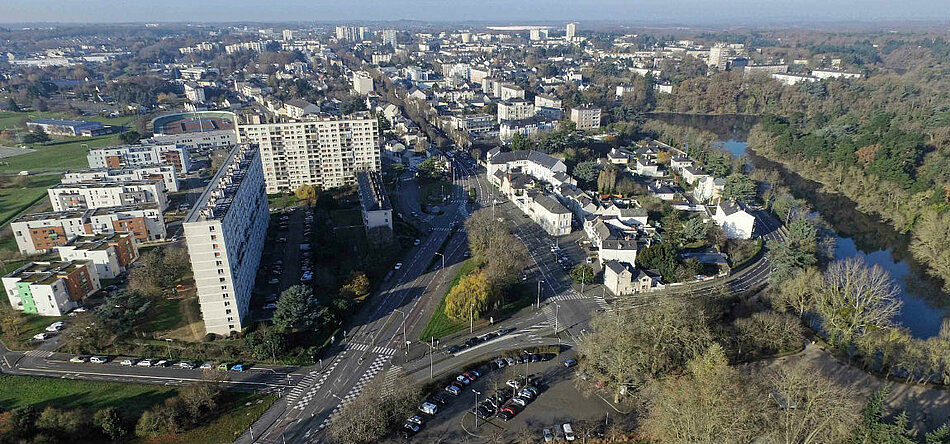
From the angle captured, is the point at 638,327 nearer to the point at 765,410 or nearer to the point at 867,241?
the point at 765,410

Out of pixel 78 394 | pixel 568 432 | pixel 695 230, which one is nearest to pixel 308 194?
pixel 78 394

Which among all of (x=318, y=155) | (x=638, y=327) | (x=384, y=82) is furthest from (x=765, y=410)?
(x=384, y=82)

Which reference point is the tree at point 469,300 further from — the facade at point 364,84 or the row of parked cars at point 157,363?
the facade at point 364,84

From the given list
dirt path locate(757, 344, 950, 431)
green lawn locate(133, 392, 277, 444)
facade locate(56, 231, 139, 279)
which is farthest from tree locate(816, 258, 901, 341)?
facade locate(56, 231, 139, 279)

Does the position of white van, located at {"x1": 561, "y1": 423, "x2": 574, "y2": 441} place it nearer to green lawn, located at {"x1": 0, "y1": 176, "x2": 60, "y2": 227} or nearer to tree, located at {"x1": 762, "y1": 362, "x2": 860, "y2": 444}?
tree, located at {"x1": 762, "y1": 362, "x2": 860, "y2": 444}

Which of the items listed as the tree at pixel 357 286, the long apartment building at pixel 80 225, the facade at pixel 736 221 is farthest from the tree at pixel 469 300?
the long apartment building at pixel 80 225

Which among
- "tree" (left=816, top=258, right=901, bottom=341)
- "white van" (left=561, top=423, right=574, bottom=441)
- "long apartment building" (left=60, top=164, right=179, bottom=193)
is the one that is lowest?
"white van" (left=561, top=423, right=574, bottom=441)

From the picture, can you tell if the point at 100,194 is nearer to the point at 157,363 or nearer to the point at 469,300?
the point at 157,363
